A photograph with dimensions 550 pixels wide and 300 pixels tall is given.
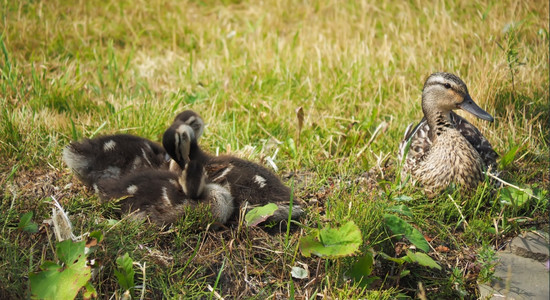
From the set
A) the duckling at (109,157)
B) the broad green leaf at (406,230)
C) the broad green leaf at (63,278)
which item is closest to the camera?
the broad green leaf at (63,278)

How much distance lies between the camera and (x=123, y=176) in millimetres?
3471

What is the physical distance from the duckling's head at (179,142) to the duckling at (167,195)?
66 millimetres

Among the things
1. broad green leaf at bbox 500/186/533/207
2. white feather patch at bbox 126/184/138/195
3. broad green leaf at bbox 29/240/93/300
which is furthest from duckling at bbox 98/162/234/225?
broad green leaf at bbox 500/186/533/207

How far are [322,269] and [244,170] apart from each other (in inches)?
29.8

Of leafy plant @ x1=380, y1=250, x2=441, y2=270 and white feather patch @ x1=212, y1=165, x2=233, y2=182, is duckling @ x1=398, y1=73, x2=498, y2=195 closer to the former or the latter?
leafy plant @ x1=380, y1=250, x2=441, y2=270

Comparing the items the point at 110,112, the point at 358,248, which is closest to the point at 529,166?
the point at 358,248

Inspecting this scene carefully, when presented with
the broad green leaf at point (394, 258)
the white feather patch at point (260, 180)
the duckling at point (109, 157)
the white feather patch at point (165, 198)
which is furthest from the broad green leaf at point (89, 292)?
the broad green leaf at point (394, 258)

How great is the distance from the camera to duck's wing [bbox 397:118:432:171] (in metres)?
3.83

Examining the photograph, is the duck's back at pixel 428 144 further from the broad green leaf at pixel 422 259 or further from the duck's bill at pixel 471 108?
the broad green leaf at pixel 422 259

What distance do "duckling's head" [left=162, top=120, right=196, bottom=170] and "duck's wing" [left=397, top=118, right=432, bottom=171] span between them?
1433mm

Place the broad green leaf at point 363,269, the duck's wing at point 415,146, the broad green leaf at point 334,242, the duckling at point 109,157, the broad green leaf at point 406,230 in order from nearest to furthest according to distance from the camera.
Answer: the broad green leaf at point 334,242
the broad green leaf at point 363,269
the broad green leaf at point 406,230
the duckling at point 109,157
the duck's wing at point 415,146

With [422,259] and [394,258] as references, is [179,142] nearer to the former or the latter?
[394,258]

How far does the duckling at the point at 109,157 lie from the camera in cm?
351

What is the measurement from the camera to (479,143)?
389 centimetres
